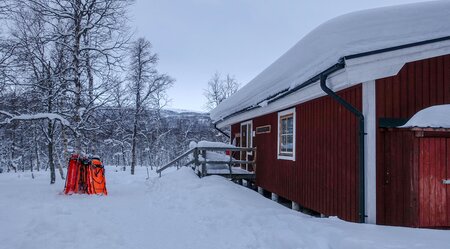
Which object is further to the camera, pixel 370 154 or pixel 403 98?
pixel 403 98

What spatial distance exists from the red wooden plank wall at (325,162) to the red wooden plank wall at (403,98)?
38 cm

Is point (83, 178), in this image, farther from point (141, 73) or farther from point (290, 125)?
point (141, 73)

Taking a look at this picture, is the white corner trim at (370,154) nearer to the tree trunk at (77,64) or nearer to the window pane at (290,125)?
the window pane at (290,125)

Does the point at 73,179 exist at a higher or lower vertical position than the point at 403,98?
lower

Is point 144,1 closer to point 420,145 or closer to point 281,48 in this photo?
point 420,145

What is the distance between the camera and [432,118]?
5.11 metres

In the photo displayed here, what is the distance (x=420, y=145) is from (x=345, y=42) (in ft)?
6.81

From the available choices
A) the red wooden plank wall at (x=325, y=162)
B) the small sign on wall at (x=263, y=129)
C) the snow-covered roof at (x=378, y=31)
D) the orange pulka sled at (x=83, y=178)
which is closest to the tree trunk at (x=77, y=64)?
the orange pulka sled at (x=83, y=178)

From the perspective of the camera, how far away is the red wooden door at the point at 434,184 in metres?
5.07

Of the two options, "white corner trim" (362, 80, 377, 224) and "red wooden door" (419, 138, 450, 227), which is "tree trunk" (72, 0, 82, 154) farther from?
"red wooden door" (419, 138, 450, 227)

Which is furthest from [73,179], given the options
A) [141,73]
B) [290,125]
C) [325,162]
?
[141,73]

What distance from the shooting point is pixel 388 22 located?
643 cm

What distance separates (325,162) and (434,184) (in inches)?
79.6

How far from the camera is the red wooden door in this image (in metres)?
5.07
